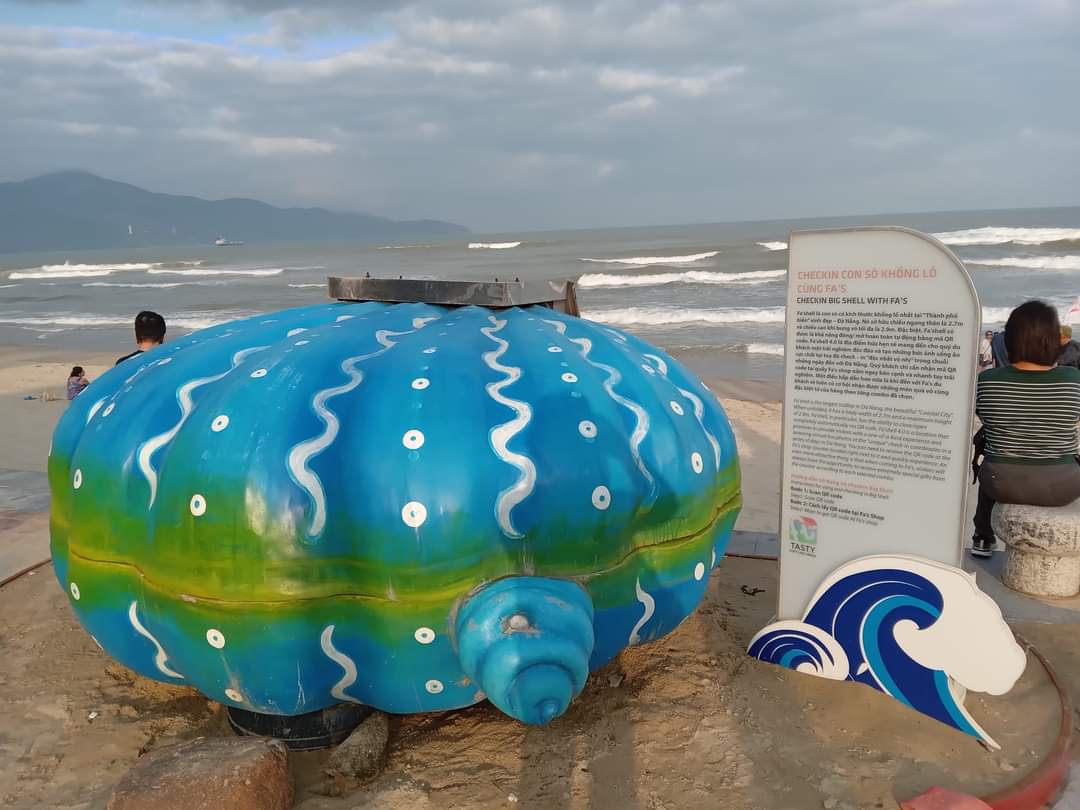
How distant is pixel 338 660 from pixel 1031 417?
4.46 metres

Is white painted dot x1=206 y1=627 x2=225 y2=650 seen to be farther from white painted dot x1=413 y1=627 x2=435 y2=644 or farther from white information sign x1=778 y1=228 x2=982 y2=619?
white information sign x1=778 y1=228 x2=982 y2=619

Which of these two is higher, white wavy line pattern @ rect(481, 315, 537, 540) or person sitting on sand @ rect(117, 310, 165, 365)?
person sitting on sand @ rect(117, 310, 165, 365)

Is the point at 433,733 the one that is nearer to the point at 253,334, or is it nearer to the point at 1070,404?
the point at 253,334

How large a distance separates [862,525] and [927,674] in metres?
0.76

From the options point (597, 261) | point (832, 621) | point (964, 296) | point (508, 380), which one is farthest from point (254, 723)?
point (597, 261)

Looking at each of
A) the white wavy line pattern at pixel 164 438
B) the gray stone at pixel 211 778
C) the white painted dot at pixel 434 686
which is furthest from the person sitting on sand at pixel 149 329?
the white painted dot at pixel 434 686

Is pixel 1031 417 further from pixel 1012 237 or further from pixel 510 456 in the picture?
pixel 1012 237

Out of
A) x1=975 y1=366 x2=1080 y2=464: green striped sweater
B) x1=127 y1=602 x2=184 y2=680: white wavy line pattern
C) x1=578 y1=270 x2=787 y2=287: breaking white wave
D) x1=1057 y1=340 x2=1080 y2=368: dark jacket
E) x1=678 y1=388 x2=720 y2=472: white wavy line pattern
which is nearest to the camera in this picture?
x1=127 y1=602 x2=184 y2=680: white wavy line pattern

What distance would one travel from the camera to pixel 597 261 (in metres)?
51.5

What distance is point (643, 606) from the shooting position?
139 inches

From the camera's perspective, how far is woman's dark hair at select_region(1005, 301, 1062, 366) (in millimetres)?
4926


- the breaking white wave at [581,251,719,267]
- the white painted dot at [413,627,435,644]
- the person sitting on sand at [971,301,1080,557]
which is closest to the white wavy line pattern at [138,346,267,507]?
the white painted dot at [413,627,435,644]

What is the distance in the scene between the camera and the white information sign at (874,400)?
12.2 ft

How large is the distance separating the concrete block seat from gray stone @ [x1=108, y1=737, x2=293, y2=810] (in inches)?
186
